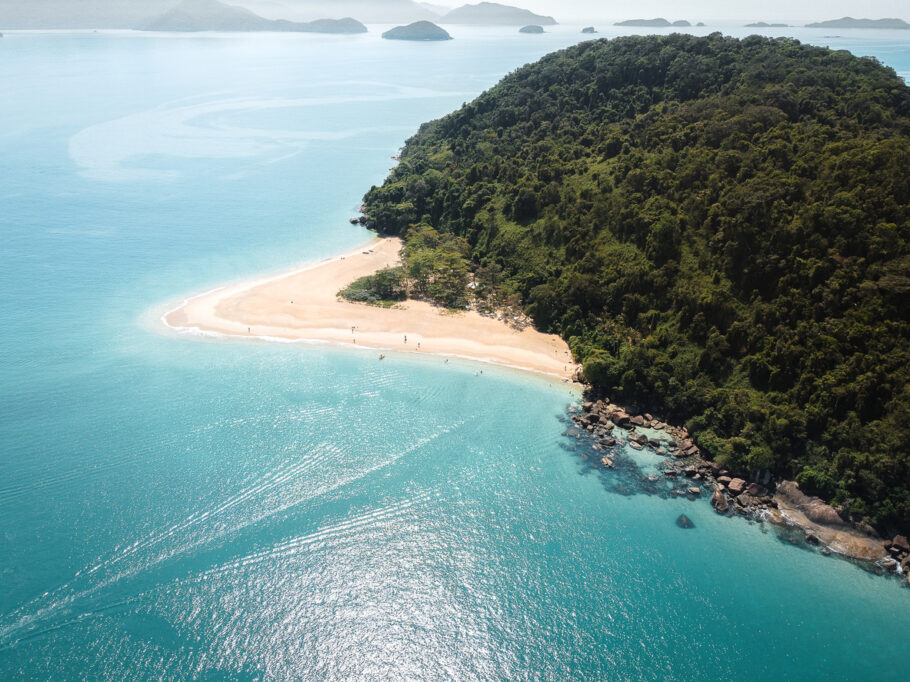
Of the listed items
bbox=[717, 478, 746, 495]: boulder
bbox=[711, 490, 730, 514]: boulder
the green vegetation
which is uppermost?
the green vegetation

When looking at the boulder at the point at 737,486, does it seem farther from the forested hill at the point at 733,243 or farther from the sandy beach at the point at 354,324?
the sandy beach at the point at 354,324

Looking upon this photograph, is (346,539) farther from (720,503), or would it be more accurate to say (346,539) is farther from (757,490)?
(757,490)

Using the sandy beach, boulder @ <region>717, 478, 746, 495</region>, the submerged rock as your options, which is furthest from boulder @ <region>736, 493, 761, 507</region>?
the sandy beach

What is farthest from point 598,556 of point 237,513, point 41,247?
point 41,247

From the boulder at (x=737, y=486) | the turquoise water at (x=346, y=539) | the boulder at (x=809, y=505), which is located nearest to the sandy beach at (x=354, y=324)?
the turquoise water at (x=346, y=539)

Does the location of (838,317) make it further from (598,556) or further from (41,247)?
(41,247)

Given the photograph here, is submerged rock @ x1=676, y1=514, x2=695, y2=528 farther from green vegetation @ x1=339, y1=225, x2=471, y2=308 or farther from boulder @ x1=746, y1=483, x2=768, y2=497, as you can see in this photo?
green vegetation @ x1=339, y1=225, x2=471, y2=308
